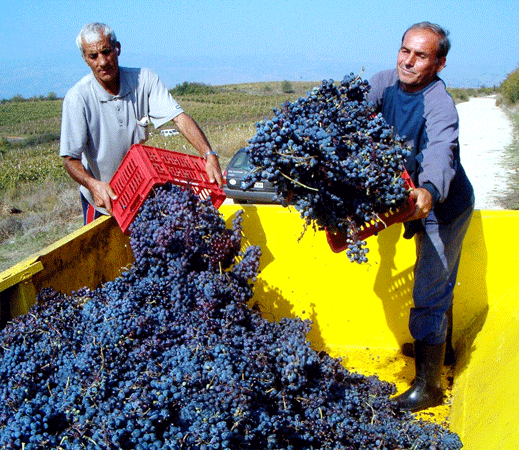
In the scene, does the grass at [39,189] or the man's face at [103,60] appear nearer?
the man's face at [103,60]

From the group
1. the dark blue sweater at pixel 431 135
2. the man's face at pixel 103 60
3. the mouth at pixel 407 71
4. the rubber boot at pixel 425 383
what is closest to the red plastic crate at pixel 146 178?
the man's face at pixel 103 60

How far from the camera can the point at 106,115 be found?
2.92 m

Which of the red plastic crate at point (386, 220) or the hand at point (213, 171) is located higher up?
the hand at point (213, 171)

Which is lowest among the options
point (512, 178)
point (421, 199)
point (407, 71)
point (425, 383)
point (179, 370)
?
point (512, 178)

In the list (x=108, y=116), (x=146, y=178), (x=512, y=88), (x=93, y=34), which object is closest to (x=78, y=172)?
(x=108, y=116)

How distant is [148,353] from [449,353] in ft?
6.01

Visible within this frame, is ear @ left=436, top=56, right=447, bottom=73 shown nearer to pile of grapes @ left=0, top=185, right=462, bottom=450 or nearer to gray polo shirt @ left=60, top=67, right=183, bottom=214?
pile of grapes @ left=0, top=185, right=462, bottom=450

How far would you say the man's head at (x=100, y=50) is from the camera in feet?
9.12

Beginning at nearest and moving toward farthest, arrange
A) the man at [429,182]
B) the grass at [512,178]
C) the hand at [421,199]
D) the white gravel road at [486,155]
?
1. the hand at [421,199]
2. the man at [429,182]
3. the grass at [512,178]
4. the white gravel road at [486,155]

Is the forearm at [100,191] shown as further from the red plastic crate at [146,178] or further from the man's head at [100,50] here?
the man's head at [100,50]

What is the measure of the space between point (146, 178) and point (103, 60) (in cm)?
95

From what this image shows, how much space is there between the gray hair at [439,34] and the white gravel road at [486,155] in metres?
6.32

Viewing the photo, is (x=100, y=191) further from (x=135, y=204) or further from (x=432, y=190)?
(x=432, y=190)

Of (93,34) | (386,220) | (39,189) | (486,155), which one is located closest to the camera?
(386,220)
